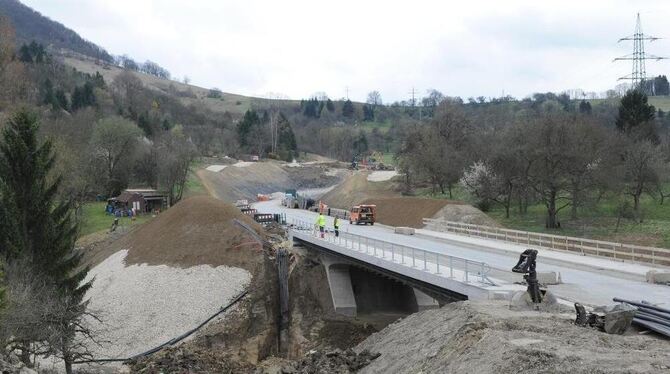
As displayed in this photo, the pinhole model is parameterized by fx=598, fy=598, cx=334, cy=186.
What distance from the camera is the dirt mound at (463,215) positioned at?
172 feet

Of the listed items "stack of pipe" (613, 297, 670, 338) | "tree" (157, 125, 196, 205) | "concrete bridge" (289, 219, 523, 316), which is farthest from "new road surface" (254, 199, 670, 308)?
"tree" (157, 125, 196, 205)

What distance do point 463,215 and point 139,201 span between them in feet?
111

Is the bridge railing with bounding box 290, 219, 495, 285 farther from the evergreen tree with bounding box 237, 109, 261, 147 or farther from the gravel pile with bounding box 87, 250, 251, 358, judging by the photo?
the evergreen tree with bounding box 237, 109, 261, 147

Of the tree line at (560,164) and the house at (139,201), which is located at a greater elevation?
the tree line at (560,164)

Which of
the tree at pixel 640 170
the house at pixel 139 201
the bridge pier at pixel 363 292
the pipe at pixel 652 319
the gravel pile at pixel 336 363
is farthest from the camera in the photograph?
the house at pixel 139 201

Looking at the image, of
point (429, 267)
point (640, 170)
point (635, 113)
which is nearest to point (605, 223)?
point (640, 170)

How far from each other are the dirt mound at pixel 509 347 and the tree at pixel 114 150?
61.4 meters

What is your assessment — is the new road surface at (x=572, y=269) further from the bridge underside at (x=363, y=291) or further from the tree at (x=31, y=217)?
the tree at (x=31, y=217)

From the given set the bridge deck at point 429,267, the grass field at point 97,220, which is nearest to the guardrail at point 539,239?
the bridge deck at point 429,267

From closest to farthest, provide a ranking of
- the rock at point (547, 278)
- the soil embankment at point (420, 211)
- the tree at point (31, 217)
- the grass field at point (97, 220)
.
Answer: the rock at point (547, 278)
the tree at point (31, 217)
the soil embankment at point (420, 211)
the grass field at point (97, 220)

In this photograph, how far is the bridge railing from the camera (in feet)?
73.2

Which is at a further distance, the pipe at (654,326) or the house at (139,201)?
the house at (139,201)

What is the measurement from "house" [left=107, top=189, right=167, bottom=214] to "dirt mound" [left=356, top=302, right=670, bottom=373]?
160ft

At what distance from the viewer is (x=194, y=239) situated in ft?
135
